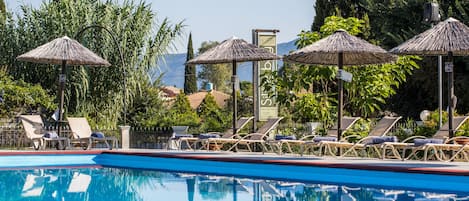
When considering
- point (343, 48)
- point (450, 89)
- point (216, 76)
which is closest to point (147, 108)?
point (343, 48)

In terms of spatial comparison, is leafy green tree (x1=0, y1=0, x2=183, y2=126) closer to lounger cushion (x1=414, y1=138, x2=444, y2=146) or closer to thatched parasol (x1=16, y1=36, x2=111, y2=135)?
thatched parasol (x1=16, y1=36, x2=111, y2=135)

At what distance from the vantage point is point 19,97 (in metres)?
19.9

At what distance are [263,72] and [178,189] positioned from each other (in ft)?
27.2

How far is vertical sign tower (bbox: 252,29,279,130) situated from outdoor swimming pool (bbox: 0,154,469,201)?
457cm

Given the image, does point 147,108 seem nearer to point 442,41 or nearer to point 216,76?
point 442,41

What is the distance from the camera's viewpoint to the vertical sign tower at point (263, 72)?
1945 centimetres

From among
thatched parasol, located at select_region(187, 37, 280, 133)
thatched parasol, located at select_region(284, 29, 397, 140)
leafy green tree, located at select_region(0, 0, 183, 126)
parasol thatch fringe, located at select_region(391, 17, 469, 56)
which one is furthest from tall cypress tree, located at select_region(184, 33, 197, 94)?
parasol thatch fringe, located at select_region(391, 17, 469, 56)

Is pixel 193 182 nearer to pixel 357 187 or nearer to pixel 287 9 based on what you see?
pixel 357 187

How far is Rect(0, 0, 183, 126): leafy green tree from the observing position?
886 inches

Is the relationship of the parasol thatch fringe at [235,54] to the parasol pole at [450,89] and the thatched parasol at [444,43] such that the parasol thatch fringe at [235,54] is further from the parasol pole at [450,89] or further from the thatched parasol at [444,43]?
the parasol pole at [450,89]

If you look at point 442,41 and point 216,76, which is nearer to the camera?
point 442,41

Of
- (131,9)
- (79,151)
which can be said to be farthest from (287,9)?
(79,151)

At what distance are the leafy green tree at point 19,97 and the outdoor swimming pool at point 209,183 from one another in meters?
4.00

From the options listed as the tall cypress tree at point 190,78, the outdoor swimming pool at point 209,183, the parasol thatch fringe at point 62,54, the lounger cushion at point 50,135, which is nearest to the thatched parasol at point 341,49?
the outdoor swimming pool at point 209,183
